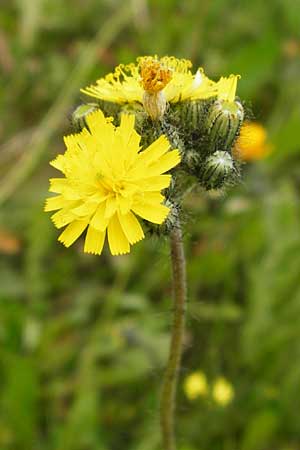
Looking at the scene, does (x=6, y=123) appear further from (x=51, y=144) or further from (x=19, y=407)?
(x=19, y=407)

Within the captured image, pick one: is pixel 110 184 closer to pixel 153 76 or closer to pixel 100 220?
pixel 100 220

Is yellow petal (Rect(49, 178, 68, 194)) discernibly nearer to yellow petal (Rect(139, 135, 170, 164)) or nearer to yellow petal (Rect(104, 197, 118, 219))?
yellow petal (Rect(104, 197, 118, 219))

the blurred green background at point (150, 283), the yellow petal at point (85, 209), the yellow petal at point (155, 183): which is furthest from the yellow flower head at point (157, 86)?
the blurred green background at point (150, 283)

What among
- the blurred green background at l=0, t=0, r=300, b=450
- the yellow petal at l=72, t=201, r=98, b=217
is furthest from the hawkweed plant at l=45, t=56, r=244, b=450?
the blurred green background at l=0, t=0, r=300, b=450

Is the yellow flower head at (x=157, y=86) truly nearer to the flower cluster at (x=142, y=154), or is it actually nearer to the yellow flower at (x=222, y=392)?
the flower cluster at (x=142, y=154)

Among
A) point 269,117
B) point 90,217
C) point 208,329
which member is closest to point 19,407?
point 208,329

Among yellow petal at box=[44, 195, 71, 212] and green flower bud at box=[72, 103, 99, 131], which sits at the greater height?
green flower bud at box=[72, 103, 99, 131]
